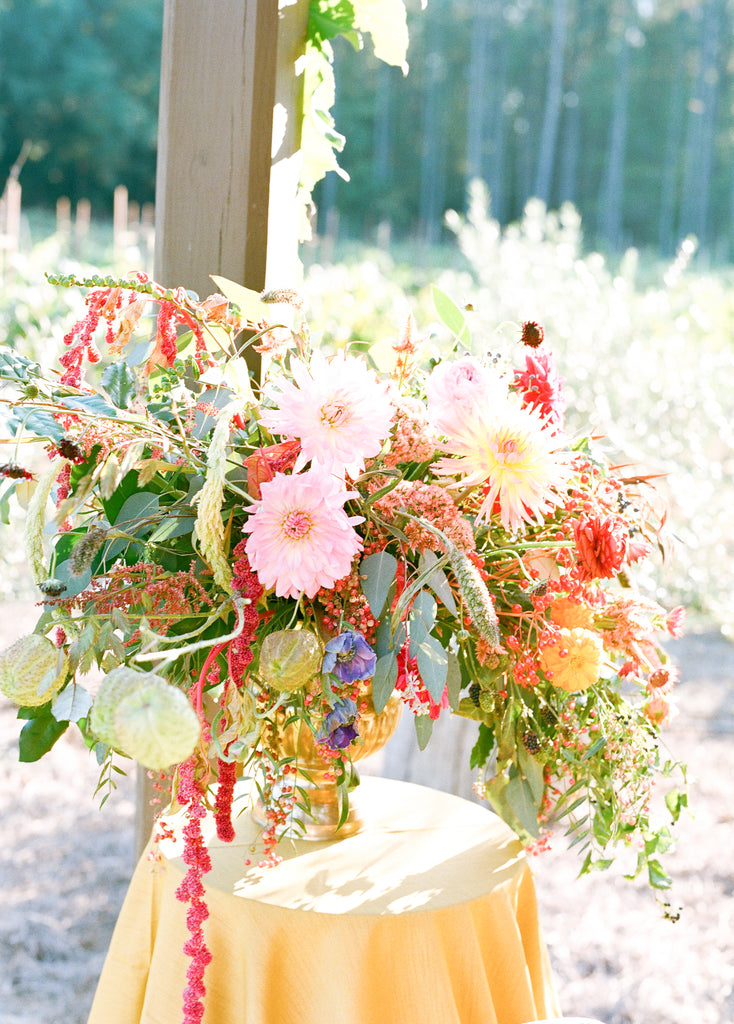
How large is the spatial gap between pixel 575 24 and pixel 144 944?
33781 millimetres

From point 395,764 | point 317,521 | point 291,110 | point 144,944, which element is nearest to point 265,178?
point 291,110

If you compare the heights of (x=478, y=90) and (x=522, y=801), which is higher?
(x=478, y=90)

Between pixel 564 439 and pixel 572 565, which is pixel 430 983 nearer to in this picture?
pixel 572 565

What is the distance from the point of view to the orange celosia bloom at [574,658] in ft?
3.45

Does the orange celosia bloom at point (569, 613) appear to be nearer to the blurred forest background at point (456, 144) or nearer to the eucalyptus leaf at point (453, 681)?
the eucalyptus leaf at point (453, 681)

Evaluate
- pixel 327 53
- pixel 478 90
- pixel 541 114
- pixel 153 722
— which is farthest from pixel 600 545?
pixel 541 114

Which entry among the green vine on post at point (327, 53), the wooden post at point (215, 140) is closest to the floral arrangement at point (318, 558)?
the wooden post at point (215, 140)

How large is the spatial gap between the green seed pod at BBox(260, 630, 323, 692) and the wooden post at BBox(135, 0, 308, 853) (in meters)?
0.65

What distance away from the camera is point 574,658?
1.05 m

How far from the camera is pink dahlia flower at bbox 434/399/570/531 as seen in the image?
994 mm

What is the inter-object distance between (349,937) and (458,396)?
619 mm

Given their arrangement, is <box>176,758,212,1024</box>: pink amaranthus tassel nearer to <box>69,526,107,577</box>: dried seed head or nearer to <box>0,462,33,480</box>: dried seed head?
<box>69,526,107,577</box>: dried seed head

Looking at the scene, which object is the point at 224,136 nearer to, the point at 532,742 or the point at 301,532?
the point at 301,532

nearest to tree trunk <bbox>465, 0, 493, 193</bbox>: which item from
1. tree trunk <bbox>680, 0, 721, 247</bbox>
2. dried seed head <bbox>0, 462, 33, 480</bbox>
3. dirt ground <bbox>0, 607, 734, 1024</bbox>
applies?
tree trunk <bbox>680, 0, 721, 247</bbox>
